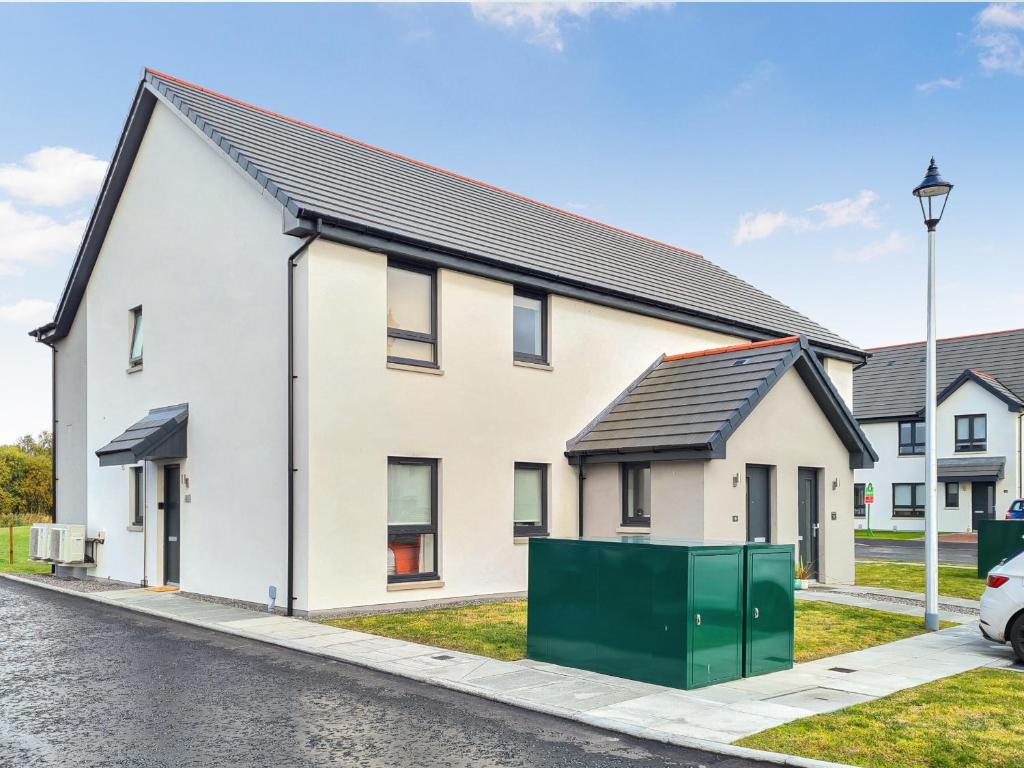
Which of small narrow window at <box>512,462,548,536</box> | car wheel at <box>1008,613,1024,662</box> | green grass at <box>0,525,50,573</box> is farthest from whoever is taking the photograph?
green grass at <box>0,525,50,573</box>

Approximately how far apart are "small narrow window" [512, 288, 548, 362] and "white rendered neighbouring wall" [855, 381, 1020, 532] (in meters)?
29.2

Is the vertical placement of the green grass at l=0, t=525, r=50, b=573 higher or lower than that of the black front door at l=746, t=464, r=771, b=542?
lower

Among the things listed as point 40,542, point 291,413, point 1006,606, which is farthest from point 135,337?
point 1006,606

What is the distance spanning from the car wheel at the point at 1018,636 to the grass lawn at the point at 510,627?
1723 mm

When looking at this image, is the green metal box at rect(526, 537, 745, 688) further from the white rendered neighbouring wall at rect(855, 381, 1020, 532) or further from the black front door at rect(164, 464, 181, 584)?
the white rendered neighbouring wall at rect(855, 381, 1020, 532)

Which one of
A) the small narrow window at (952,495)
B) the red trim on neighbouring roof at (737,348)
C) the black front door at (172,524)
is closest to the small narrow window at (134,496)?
the black front door at (172,524)

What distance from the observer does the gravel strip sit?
679 inches

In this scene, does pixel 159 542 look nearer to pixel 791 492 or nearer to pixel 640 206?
pixel 791 492

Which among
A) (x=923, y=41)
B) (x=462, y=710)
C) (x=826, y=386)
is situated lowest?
(x=462, y=710)

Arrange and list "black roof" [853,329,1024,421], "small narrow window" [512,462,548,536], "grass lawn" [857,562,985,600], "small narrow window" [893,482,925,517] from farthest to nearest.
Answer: "small narrow window" [893,482,925,517] → "black roof" [853,329,1024,421] → "grass lawn" [857,562,985,600] → "small narrow window" [512,462,548,536]

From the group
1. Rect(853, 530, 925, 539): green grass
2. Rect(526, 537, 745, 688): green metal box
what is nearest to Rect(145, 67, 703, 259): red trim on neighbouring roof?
Rect(526, 537, 745, 688): green metal box

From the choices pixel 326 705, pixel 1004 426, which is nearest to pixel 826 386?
pixel 326 705

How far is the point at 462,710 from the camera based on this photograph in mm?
7863

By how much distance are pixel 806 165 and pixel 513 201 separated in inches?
283
